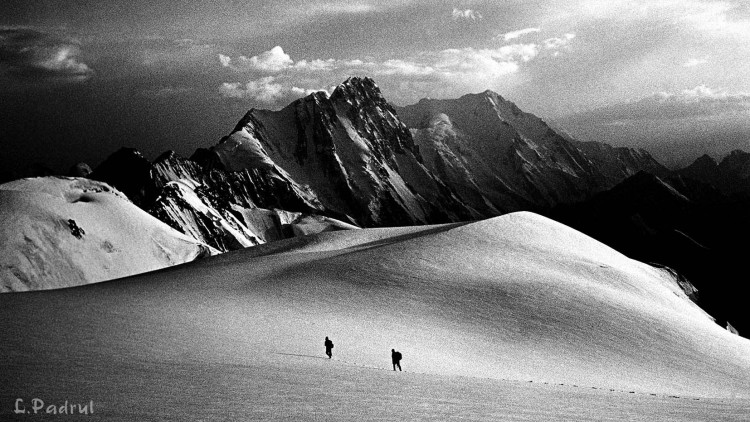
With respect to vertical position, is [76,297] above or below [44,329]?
above

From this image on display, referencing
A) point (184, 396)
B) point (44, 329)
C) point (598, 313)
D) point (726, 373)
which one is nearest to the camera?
point (184, 396)

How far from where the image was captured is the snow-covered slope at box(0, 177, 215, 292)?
417 feet

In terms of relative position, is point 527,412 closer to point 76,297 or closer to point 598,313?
point 598,313

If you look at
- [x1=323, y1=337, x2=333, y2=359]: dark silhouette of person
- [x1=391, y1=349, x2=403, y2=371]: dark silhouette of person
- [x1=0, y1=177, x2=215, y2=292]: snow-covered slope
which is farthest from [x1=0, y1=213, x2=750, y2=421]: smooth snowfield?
[x1=0, y1=177, x2=215, y2=292]: snow-covered slope

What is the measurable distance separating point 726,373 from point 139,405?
1553 inches

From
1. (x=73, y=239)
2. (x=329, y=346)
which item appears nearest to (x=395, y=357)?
(x=329, y=346)

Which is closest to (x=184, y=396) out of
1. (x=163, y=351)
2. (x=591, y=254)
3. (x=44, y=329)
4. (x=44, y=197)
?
(x=163, y=351)

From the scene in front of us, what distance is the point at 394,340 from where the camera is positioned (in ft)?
126

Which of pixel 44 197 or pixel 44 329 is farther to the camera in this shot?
pixel 44 197

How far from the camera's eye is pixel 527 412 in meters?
19.7

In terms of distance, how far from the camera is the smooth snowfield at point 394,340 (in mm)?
20047

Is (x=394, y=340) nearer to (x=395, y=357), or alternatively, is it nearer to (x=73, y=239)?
(x=395, y=357)

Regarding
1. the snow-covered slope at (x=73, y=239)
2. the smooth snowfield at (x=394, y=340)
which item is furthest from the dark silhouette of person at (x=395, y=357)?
the snow-covered slope at (x=73, y=239)

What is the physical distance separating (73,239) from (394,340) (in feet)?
438
